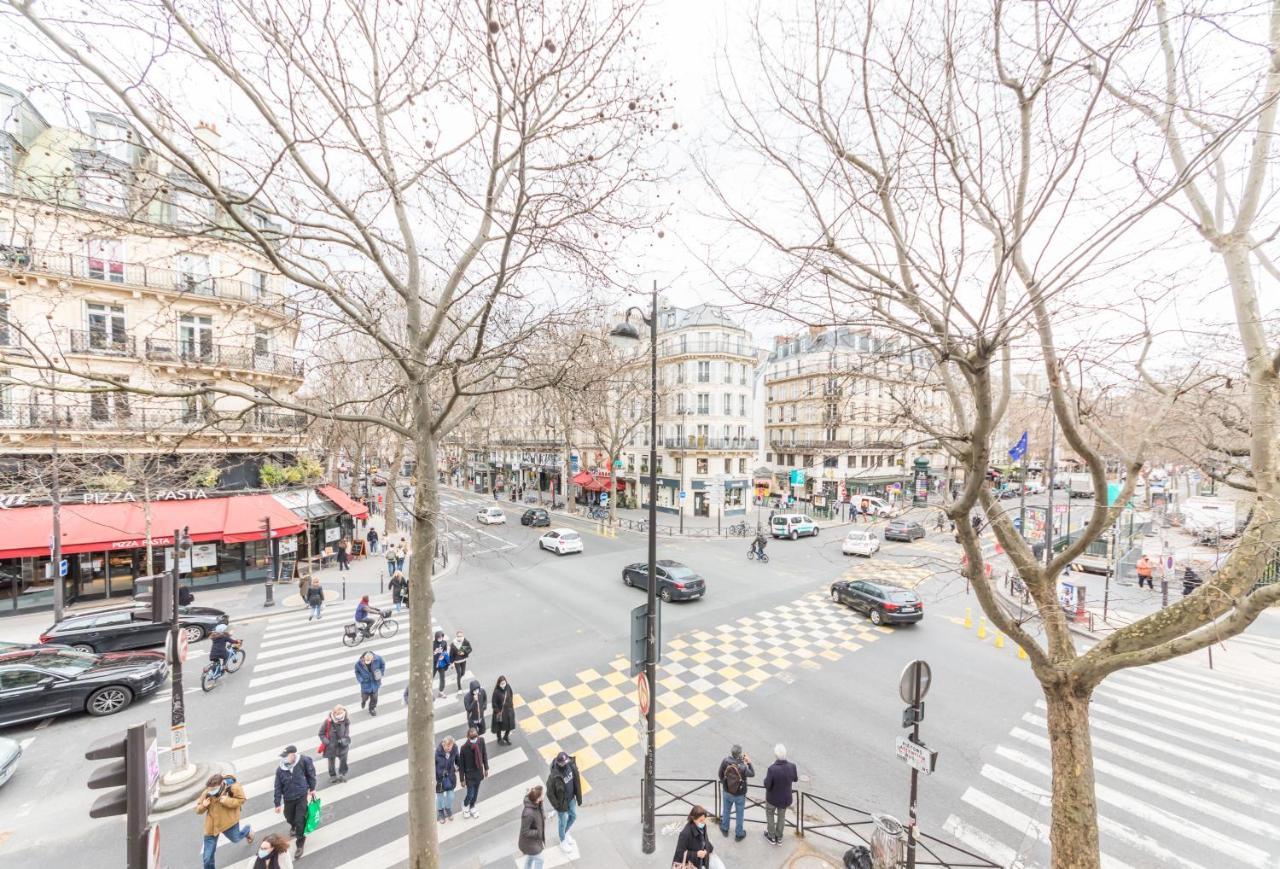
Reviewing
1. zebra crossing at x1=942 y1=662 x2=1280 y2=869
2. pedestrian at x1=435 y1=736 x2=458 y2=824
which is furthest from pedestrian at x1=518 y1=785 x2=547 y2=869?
zebra crossing at x1=942 y1=662 x2=1280 y2=869

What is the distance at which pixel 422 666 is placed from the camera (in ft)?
21.1

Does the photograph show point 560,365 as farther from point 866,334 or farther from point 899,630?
point 899,630

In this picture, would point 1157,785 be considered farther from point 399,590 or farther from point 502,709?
point 399,590

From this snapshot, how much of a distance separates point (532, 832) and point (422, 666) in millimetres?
2563

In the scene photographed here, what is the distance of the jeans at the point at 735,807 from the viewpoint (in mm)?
7005

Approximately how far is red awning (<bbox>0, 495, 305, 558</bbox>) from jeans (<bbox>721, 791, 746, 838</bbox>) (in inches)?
628

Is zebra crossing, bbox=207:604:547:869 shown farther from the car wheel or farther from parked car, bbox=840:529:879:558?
parked car, bbox=840:529:879:558

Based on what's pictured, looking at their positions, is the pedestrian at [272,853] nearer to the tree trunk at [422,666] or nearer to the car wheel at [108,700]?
the tree trunk at [422,666]

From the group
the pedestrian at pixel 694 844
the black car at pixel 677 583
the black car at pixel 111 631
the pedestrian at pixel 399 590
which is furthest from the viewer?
the black car at pixel 677 583

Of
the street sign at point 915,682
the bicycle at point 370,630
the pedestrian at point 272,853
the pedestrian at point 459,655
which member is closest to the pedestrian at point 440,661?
the pedestrian at point 459,655

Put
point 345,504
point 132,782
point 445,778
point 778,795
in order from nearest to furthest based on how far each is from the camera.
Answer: point 132,782 → point 778,795 → point 445,778 → point 345,504

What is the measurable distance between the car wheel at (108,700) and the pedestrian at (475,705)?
7.99 m

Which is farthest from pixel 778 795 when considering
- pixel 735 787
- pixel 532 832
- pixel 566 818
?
pixel 532 832

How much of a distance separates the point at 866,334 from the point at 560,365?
4517 millimetres
